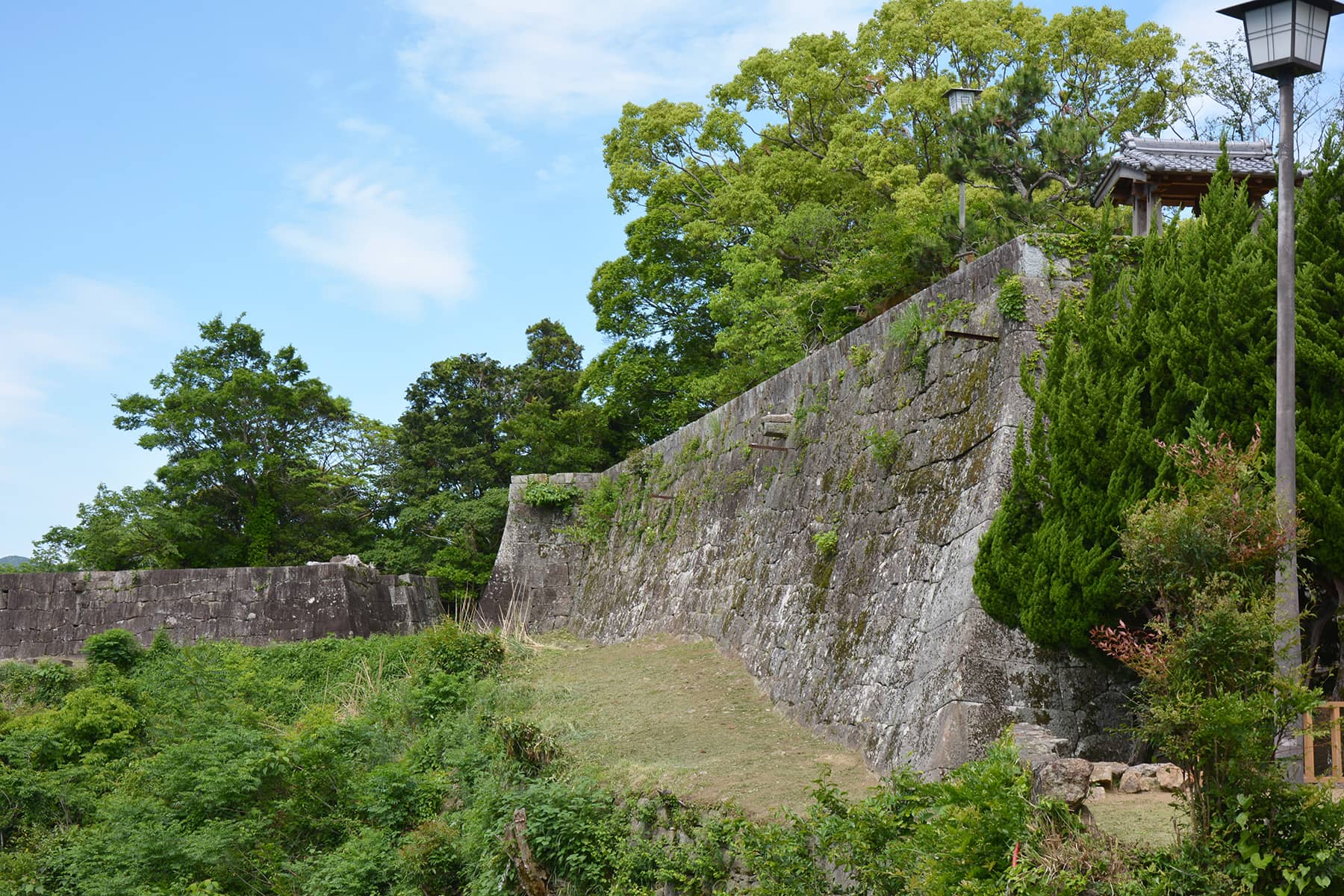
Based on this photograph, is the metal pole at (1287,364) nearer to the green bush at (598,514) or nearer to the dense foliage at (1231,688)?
the dense foliage at (1231,688)

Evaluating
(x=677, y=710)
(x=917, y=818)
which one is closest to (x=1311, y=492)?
(x=917, y=818)

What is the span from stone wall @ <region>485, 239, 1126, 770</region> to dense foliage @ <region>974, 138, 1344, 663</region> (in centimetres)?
40

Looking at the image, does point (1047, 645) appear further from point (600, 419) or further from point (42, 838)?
point (600, 419)

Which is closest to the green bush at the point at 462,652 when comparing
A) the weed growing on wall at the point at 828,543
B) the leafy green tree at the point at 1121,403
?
the weed growing on wall at the point at 828,543

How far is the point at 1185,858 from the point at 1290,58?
3768 millimetres

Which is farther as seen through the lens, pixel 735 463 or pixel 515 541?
pixel 515 541

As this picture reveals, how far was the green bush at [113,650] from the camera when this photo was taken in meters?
17.6

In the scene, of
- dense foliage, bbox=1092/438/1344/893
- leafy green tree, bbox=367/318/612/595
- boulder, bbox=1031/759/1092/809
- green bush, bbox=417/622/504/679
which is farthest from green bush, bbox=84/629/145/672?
dense foliage, bbox=1092/438/1344/893

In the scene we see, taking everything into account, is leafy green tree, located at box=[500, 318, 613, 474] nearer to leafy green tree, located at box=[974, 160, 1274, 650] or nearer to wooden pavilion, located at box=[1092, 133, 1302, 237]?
wooden pavilion, located at box=[1092, 133, 1302, 237]

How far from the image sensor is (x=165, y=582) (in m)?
19.3

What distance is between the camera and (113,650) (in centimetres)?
1767

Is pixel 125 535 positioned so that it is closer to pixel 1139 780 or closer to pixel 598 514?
pixel 598 514

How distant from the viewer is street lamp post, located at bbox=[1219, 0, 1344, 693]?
214 inches

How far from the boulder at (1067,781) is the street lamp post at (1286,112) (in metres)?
1.33
